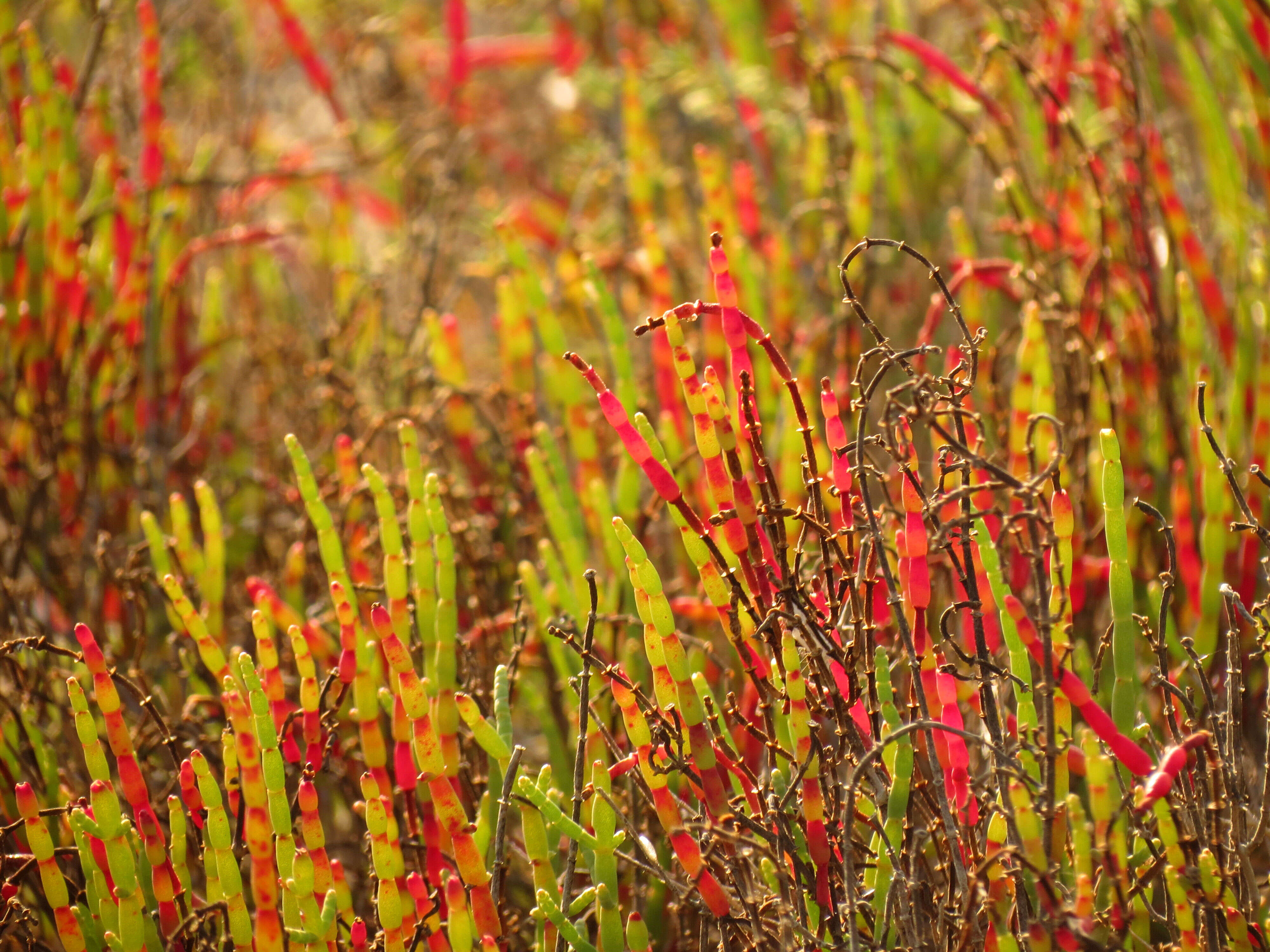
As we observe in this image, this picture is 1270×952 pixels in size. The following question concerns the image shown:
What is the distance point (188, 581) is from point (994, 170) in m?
1.17

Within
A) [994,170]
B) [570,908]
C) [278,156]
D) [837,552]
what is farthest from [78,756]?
[278,156]

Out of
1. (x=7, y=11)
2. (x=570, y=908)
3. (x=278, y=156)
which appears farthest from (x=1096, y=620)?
(x=278, y=156)

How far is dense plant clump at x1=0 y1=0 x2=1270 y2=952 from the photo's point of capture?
0.78 m

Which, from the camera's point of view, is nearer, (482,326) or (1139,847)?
(1139,847)

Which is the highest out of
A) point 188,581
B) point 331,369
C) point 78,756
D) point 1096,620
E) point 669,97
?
point 669,97

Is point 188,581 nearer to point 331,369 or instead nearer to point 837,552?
point 331,369

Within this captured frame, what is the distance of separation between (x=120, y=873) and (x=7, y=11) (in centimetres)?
161

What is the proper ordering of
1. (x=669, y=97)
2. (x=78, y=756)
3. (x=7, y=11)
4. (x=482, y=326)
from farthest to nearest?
(x=482, y=326) → (x=669, y=97) → (x=7, y=11) → (x=78, y=756)

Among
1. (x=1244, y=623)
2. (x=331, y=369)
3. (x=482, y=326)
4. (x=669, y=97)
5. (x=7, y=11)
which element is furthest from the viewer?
(x=482, y=326)

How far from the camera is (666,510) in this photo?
136 centimetres

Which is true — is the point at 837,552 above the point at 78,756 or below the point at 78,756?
above

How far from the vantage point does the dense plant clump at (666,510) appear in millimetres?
776

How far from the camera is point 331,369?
1.52m

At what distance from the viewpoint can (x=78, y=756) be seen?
1.31m
